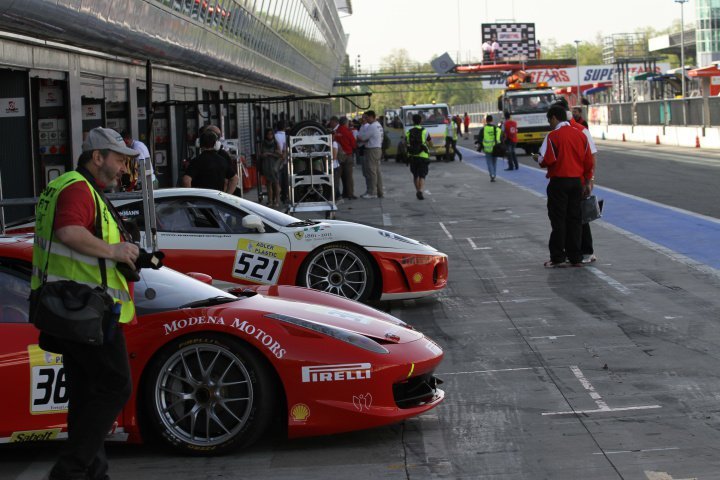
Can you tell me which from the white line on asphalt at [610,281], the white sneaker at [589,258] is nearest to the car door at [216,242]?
the white line on asphalt at [610,281]

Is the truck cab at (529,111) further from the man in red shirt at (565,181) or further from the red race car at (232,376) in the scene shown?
the red race car at (232,376)

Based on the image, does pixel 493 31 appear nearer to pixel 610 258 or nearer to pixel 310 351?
pixel 610 258

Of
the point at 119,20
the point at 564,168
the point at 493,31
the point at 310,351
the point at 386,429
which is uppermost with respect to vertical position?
the point at 493,31

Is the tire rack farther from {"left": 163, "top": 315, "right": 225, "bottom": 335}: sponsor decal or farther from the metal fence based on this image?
the metal fence

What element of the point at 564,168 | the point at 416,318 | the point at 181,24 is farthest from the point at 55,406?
the point at 181,24

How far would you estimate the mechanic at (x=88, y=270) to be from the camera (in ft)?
16.1

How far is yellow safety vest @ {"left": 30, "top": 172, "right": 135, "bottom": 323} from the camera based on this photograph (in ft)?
16.2

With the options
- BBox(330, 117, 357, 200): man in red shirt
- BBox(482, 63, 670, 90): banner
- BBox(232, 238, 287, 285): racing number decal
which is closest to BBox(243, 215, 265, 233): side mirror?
BBox(232, 238, 287, 285): racing number decal

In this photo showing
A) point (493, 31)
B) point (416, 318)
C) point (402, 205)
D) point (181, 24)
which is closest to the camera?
point (416, 318)

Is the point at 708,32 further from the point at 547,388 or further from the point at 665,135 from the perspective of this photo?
the point at 547,388

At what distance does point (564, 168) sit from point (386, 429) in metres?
7.44

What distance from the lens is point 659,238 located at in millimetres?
15906

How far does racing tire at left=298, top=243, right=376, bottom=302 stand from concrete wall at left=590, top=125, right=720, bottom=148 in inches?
1412

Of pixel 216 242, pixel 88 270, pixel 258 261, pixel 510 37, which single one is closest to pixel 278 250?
pixel 258 261
